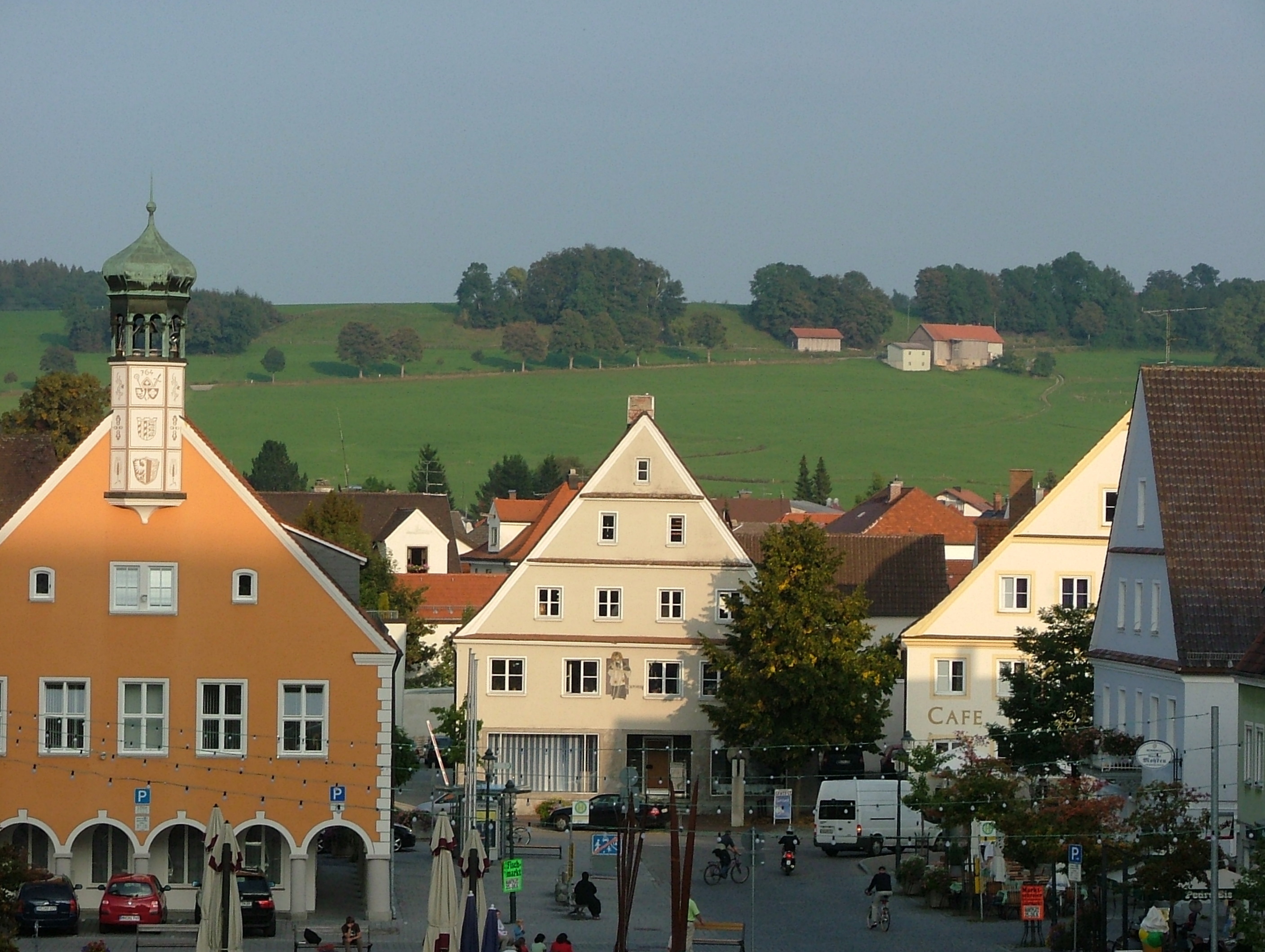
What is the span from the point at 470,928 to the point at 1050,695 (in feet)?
71.3

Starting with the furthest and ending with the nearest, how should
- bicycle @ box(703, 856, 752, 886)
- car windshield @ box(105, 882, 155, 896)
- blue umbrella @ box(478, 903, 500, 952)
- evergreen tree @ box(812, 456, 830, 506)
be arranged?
1. evergreen tree @ box(812, 456, 830, 506)
2. bicycle @ box(703, 856, 752, 886)
3. car windshield @ box(105, 882, 155, 896)
4. blue umbrella @ box(478, 903, 500, 952)

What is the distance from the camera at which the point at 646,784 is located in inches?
2628

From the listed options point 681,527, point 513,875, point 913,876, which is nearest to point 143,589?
point 513,875

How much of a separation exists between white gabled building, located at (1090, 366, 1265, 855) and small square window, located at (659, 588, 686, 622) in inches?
696

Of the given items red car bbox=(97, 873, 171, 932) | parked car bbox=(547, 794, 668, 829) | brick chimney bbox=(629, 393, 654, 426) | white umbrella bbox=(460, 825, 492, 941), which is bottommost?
parked car bbox=(547, 794, 668, 829)

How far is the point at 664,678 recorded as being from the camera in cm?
6794

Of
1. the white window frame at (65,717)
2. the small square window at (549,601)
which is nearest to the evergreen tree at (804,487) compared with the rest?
the small square window at (549,601)

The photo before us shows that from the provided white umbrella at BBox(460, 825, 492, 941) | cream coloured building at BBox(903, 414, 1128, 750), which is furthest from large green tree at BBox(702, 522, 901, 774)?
white umbrella at BBox(460, 825, 492, 941)

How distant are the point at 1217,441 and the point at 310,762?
20797mm

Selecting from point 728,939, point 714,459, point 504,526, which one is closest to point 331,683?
point 728,939

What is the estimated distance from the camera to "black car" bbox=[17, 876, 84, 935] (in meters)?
41.9

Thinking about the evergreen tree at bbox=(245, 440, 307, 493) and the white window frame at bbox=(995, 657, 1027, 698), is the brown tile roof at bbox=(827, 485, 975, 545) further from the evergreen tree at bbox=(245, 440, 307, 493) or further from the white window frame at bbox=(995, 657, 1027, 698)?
the evergreen tree at bbox=(245, 440, 307, 493)

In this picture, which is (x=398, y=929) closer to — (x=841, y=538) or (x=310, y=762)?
(x=310, y=762)

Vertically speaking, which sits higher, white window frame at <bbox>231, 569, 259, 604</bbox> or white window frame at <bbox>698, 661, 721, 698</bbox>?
white window frame at <bbox>231, 569, 259, 604</bbox>
